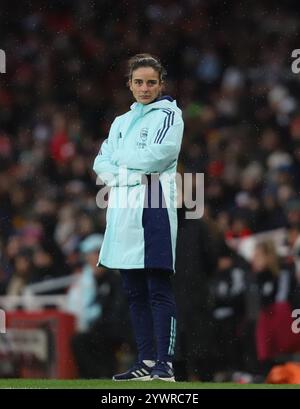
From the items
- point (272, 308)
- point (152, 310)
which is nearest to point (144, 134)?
point (152, 310)

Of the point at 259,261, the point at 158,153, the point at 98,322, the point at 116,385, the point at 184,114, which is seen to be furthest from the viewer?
the point at 184,114

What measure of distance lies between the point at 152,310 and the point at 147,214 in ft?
1.76

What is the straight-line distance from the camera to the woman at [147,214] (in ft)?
23.1

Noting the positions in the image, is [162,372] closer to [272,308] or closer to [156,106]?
[156,106]

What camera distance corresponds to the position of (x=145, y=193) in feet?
23.2

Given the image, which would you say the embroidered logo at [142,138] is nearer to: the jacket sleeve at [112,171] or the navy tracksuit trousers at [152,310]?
the jacket sleeve at [112,171]

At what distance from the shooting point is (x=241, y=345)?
35.2 ft

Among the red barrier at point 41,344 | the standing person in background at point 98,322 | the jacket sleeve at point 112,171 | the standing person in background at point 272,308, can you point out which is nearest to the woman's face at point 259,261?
the standing person in background at point 272,308

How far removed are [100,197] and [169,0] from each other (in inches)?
214

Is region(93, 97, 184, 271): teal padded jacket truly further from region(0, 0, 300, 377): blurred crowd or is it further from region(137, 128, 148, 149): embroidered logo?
region(0, 0, 300, 377): blurred crowd

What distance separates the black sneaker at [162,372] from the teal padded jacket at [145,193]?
21.0 inches

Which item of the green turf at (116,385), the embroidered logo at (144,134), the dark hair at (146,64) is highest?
the dark hair at (146,64)

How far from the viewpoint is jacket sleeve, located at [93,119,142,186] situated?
23.3 feet
